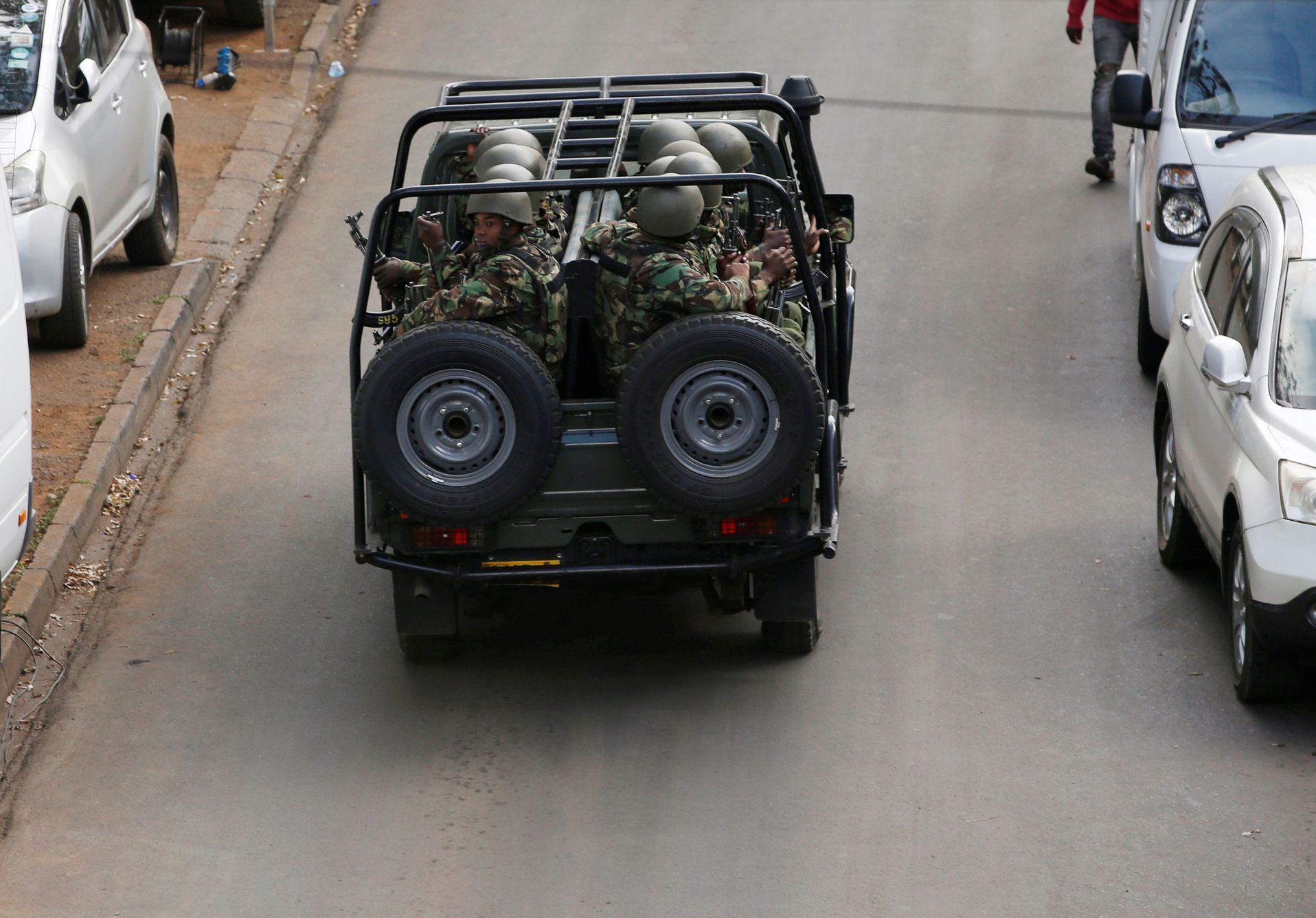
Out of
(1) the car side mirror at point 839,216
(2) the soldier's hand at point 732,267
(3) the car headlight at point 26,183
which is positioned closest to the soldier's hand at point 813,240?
(2) the soldier's hand at point 732,267

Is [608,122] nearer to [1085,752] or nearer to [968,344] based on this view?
[1085,752]

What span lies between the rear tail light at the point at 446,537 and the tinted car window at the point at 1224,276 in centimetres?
337

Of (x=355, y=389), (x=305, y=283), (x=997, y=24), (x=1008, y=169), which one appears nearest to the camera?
(x=355, y=389)

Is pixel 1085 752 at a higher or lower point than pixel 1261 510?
lower

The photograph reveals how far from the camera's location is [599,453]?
6.89m

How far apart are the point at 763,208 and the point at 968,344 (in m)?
3.24

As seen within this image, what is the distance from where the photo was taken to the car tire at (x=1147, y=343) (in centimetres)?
1061

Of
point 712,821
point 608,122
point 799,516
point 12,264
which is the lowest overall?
point 712,821

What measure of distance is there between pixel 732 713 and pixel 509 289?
1.88 meters

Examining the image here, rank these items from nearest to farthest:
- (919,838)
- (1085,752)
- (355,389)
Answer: (919,838)
(1085,752)
(355,389)

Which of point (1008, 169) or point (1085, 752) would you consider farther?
point (1008, 169)

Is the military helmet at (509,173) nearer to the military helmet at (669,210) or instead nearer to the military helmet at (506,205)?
the military helmet at (506,205)

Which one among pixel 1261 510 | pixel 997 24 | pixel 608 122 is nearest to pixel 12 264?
pixel 608 122

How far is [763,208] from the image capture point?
8.48 m
